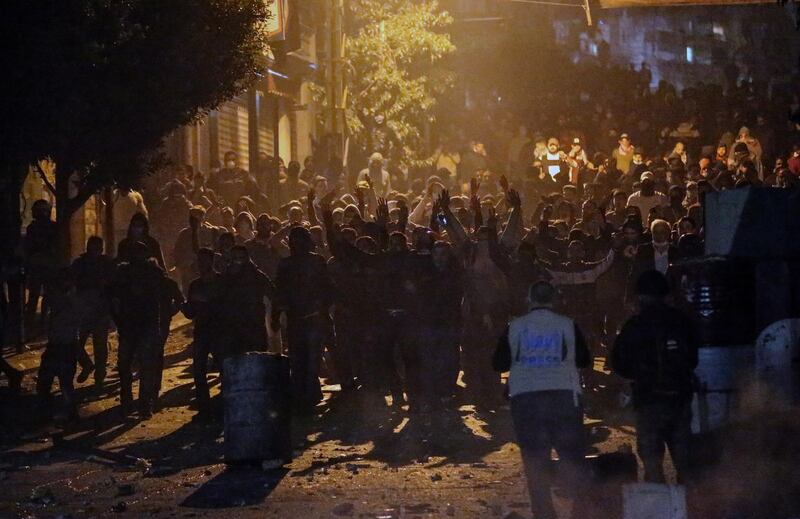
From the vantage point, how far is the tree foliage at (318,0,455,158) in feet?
131

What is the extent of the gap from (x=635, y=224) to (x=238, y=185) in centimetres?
1077

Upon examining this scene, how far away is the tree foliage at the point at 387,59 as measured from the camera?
3978 cm

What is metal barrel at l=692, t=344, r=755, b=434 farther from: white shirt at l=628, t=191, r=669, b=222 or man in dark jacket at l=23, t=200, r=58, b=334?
white shirt at l=628, t=191, r=669, b=222

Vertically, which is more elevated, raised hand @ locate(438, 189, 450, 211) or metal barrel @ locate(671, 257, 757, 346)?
raised hand @ locate(438, 189, 450, 211)

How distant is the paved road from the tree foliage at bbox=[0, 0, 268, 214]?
10.2 feet

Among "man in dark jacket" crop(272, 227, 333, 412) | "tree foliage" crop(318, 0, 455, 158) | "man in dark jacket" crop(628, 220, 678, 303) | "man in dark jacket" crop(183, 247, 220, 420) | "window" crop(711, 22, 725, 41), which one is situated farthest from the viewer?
"window" crop(711, 22, 725, 41)

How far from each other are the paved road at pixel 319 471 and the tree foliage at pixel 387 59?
24194mm

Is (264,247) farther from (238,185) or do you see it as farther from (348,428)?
(238,185)

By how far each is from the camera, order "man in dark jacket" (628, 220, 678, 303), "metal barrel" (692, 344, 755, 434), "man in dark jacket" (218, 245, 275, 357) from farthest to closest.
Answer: "man in dark jacket" (628, 220, 678, 303) < "man in dark jacket" (218, 245, 275, 357) < "metal barrel" (692, 344, 755, 434)

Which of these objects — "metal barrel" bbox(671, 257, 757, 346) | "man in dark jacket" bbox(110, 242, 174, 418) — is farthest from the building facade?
"metal barrel" bbox(671, 257, 757, 346)

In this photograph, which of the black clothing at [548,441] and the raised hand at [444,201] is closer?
the black clothing at [548,441]

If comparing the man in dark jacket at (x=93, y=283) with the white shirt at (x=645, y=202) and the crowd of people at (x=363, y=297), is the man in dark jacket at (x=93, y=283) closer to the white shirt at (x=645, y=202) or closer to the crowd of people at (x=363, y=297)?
the crowd of people at (x=363, y=297)

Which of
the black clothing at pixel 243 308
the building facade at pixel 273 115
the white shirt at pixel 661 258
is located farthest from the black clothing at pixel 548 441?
the building facade at pixel 273 115

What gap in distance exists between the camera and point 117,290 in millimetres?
15445
